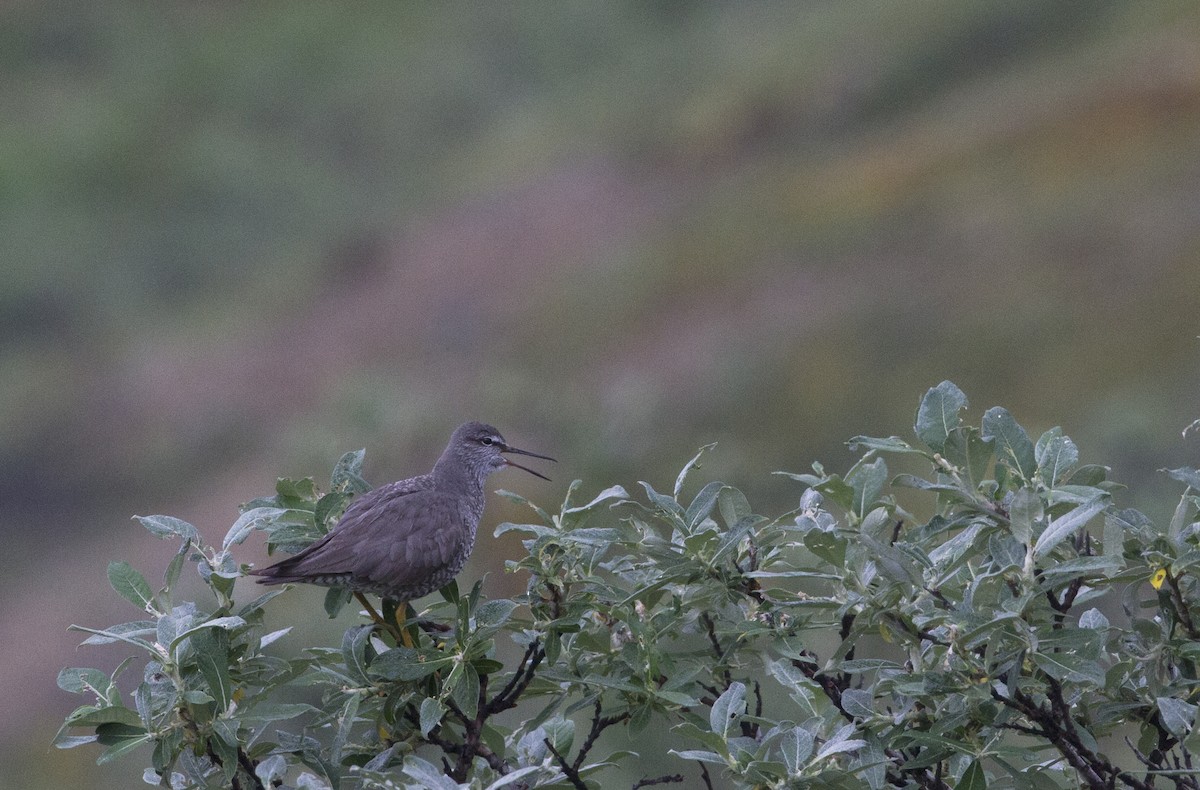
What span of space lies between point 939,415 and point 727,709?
0.81 m

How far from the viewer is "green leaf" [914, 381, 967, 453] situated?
9.59 feet

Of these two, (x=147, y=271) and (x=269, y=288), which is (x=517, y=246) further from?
(x=147, y=271)

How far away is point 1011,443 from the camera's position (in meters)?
2.94

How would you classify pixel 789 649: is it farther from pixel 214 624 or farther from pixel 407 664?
pixel 214 624

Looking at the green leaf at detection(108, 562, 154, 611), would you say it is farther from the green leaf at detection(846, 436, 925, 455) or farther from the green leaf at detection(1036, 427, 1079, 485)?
the green leaf at detection(1036, 427, 1079, 485)

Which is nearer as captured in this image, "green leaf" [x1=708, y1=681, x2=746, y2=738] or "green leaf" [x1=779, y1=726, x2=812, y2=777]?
"green leaf" [x1=779, y1=726, x2=812, y2=777]

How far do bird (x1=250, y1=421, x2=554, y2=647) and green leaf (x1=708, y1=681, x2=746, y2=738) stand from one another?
1054 mm

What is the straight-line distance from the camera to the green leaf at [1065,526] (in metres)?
2.66

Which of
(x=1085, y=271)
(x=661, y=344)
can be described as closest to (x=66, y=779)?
(x=661, y=344)

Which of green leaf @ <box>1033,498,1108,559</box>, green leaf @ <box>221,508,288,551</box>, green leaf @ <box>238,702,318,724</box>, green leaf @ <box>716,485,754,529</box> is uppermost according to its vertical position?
green leaf @ <box>221,508,288,551</box>

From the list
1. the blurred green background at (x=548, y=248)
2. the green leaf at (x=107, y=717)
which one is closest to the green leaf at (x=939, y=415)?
the green leaf at (x=107, y=717)

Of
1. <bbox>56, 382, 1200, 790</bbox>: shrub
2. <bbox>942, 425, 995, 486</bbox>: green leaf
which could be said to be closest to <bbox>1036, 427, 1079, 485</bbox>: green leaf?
<bbox>56, 382, 1200, 790</bbox>: shrub

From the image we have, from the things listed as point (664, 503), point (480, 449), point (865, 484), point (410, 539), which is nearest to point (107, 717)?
point (664, 503)

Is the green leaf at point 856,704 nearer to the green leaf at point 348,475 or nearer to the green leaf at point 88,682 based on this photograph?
the green leaf at point 348,475
